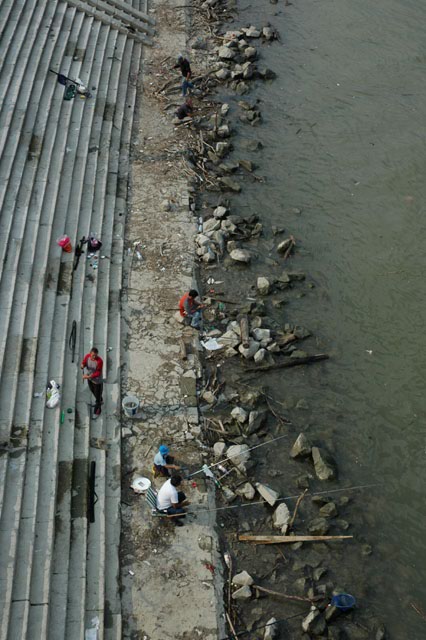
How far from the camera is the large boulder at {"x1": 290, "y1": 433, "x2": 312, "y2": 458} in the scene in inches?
492

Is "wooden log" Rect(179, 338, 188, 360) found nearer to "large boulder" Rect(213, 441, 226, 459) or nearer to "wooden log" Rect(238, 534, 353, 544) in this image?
"large boulder" Rect(213, 441, 226, 459)

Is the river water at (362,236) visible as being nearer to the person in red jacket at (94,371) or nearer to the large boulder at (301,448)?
the large boulder at (301,448)

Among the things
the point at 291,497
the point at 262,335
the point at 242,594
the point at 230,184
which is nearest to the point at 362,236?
the point at 230,184

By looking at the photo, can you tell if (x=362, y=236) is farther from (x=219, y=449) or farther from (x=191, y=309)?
(x=219, y=449)

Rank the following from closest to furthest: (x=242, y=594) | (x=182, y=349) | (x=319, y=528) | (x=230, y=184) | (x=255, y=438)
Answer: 1. (x=242, y=594)
2. (x=319, y=528)
3. (x=255, y=438)
4. (x=182, y=349)
5. (x=230, y=184)

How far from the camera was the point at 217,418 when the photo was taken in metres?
12.9

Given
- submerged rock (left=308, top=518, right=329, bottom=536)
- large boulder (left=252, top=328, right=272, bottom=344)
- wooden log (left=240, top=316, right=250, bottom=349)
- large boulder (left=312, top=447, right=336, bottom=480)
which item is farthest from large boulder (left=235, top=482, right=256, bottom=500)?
large boulder (left=252, top=328, right=272, bottom=344)

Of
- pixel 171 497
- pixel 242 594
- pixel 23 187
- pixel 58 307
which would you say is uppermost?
pixel 23 187

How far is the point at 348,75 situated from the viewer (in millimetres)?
23547

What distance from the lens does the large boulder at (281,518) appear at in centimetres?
1141

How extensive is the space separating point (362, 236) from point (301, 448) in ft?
23.8

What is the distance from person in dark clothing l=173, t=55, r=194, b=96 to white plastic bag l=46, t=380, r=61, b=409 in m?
12.4

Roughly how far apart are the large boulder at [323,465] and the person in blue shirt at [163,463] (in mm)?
2632

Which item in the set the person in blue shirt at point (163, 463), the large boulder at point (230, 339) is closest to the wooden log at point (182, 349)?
the large boulder at point (230, 339)
